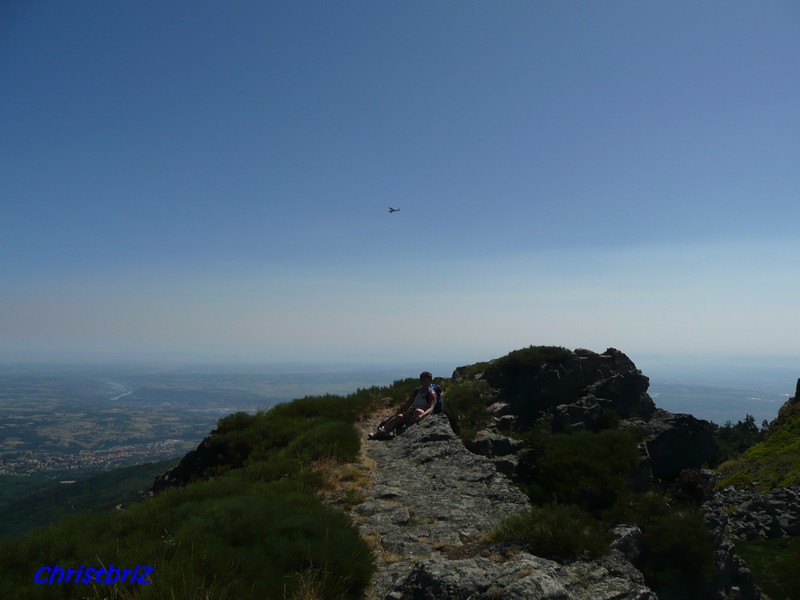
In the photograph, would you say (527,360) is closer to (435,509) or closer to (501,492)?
(501,492)

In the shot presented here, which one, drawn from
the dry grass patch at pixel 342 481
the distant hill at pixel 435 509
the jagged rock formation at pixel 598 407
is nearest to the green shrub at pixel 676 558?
the distant hill at pixel 435 509

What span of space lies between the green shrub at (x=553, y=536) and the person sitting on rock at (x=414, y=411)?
9.11m

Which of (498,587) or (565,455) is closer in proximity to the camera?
(498,587)

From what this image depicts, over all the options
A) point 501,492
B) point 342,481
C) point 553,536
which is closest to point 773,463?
point 501,492

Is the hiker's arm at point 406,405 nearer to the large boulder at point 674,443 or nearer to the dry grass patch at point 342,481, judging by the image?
the dry grass patch at point 342,481

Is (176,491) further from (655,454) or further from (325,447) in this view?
(655,454)

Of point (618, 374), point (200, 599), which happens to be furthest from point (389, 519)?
point (618, 374)

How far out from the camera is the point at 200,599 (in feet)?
15.0

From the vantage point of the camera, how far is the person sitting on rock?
17.0 metres

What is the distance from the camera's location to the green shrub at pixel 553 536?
728 cm

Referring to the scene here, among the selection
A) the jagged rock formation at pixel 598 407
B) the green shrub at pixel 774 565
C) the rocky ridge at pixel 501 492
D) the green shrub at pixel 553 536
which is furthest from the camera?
the jagged rock formation at pixel 598 407

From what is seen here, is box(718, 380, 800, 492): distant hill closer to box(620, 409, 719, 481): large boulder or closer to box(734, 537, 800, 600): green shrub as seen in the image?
box(734, 537, 800, 600): green shrub

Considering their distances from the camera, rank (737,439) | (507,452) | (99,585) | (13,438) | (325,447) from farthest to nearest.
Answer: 1. (13,438)
2. (737,439)
3. (507,452)
4. (325,447)
5. (99,585)

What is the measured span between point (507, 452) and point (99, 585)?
12.7 m
